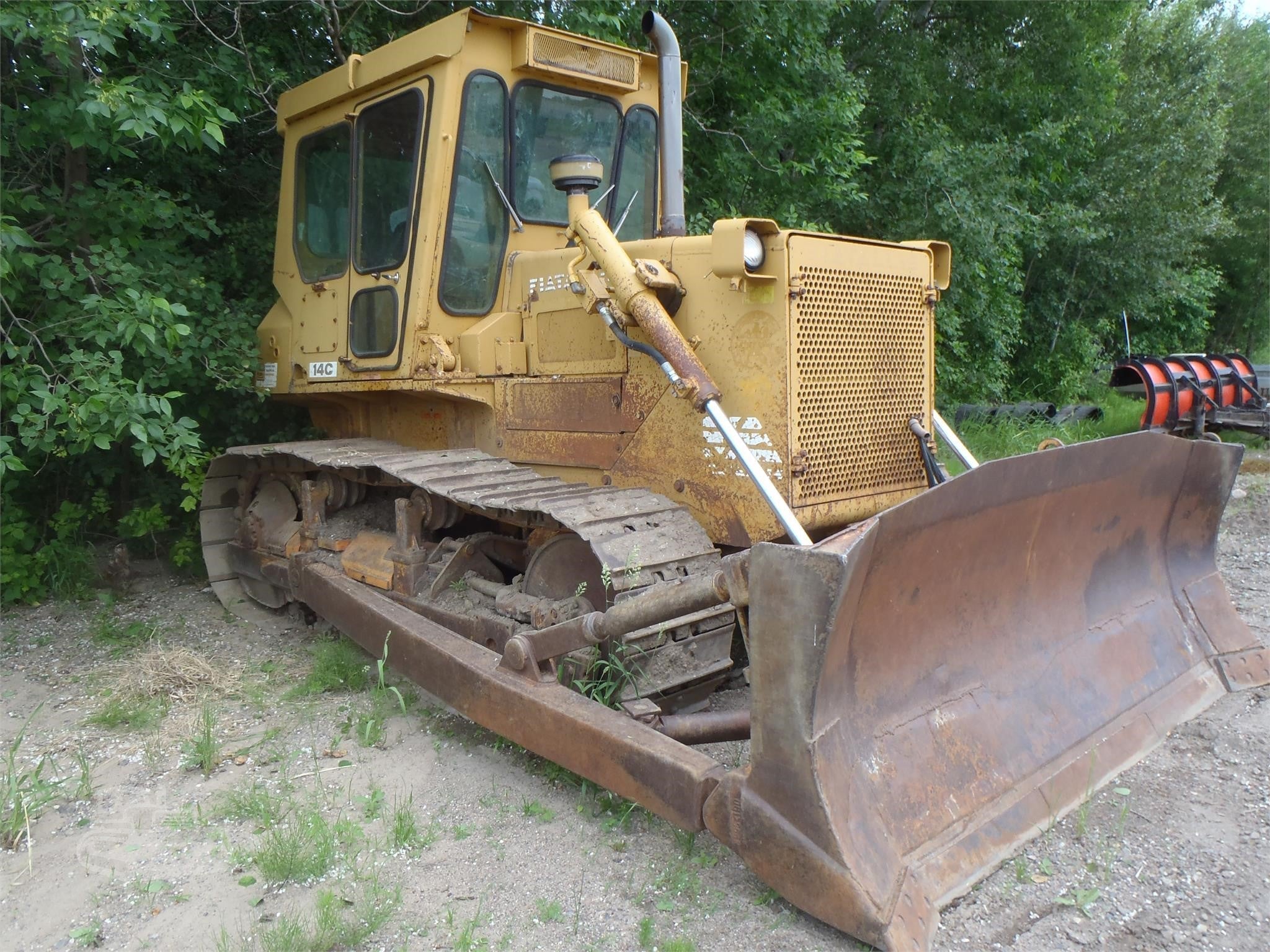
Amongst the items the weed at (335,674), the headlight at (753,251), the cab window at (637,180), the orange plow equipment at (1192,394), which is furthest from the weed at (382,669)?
the orange plow equipment at (1192,394)

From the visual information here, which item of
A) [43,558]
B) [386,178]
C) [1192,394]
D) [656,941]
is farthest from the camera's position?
[1192,394]

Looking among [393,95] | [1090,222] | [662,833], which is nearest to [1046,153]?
[1090,222]

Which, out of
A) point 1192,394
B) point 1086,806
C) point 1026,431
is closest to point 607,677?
point 1086,806

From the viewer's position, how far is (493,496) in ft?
12.3

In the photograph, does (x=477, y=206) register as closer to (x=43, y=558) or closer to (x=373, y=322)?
(x=373, y=322)

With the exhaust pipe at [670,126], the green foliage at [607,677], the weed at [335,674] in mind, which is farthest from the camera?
the weed at [335,674]

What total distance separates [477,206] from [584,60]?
835mm

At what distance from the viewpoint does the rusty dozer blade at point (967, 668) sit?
236 centimetres

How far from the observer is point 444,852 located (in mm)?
2908

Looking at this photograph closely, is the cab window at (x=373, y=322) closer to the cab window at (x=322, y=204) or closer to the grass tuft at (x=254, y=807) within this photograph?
the cab window at (x=322, y=204)

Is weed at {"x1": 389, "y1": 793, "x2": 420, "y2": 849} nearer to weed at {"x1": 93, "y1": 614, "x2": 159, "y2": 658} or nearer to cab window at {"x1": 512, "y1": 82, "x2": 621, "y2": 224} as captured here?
weed at {"x1": 93, "y1": 614, "x2": 159, "y2": 658}

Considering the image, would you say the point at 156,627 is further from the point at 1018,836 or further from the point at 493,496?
the point at 1018,836

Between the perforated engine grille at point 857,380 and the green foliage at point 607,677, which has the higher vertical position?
the perforated engine grille at point 857,380

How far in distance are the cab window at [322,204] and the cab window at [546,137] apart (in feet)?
3.47
